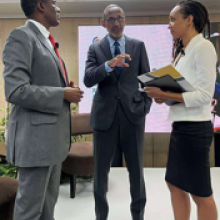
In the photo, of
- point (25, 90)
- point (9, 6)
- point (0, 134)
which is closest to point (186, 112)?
point (25, 90)

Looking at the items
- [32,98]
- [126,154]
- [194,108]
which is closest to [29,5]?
[32,98]

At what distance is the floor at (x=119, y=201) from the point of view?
7.36 feet

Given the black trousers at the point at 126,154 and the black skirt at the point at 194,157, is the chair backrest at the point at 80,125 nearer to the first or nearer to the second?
the black trousers at the point at 126,154

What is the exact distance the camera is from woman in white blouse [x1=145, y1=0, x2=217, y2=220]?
1.31 meters

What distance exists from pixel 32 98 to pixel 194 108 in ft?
2.87

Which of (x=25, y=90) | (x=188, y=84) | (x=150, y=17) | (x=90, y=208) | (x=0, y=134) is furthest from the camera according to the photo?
(x=150, y=17)

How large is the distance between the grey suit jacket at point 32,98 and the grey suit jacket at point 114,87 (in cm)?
51

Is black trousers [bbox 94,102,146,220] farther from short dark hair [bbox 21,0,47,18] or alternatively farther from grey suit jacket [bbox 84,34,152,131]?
short dark hair [bbox 21,0,47,18]

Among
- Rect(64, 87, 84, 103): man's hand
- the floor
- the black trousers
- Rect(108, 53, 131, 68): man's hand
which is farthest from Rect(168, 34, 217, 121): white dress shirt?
the floor

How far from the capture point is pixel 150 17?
3.95 m

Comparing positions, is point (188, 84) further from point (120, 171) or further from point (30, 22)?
point (120, 171)

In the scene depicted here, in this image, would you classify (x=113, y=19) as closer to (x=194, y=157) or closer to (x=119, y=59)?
(x=119, y=59)

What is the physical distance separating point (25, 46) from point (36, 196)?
76 centimetres

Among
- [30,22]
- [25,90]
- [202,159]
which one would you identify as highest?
[30,22]
